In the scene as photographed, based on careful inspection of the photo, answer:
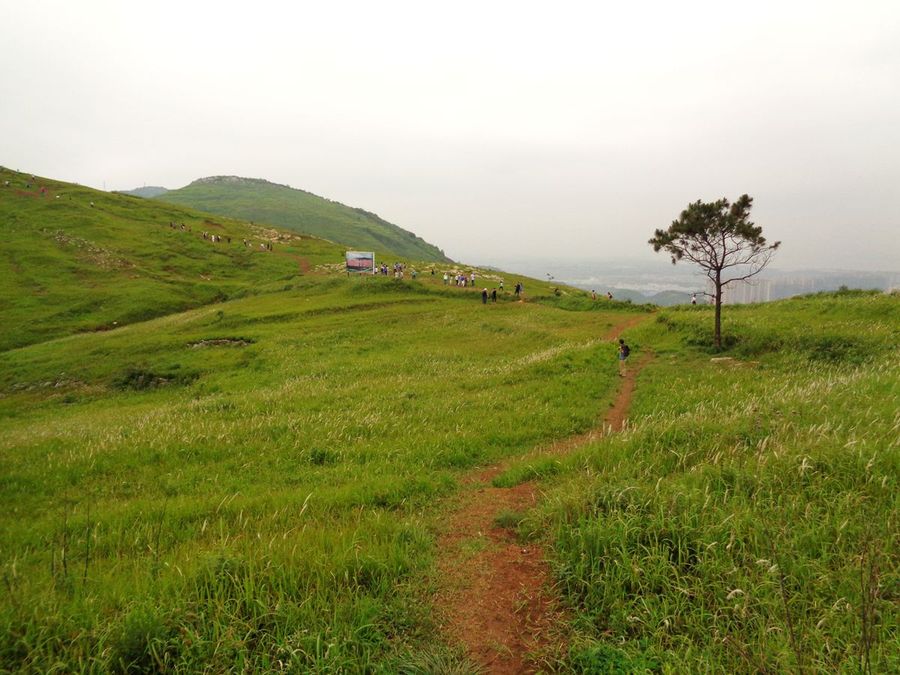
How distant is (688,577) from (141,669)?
209 inches

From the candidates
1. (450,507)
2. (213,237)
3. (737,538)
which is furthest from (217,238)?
(737,538)

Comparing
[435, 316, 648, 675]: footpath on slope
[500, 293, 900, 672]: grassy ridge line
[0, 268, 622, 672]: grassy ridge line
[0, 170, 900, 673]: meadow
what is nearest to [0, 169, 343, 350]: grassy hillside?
[0, 268, 622, 672]: grassy ridge line

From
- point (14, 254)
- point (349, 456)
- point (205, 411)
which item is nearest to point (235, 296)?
point (14, 254)

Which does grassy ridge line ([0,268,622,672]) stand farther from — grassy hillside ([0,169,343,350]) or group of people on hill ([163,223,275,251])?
group of people on hill ([163,223,275,251])

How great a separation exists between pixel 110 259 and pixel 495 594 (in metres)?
80.7

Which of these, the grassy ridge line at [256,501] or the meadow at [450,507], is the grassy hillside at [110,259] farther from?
the meadow at [450,507]

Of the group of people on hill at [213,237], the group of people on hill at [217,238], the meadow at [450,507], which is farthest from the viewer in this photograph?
the group of people on hill at [217,238]

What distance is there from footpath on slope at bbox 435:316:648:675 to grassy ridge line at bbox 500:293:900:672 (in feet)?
1.13

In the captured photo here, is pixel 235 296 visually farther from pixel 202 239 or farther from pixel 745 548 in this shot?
pixel 745 548

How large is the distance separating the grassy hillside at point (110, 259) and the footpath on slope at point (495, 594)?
173ft

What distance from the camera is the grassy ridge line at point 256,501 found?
3.99m

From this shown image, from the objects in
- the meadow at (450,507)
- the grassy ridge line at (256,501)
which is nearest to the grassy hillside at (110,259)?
the grassy ridge line at (256,501)

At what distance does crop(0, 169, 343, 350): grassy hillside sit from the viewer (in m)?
48.2

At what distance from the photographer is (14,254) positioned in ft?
203
